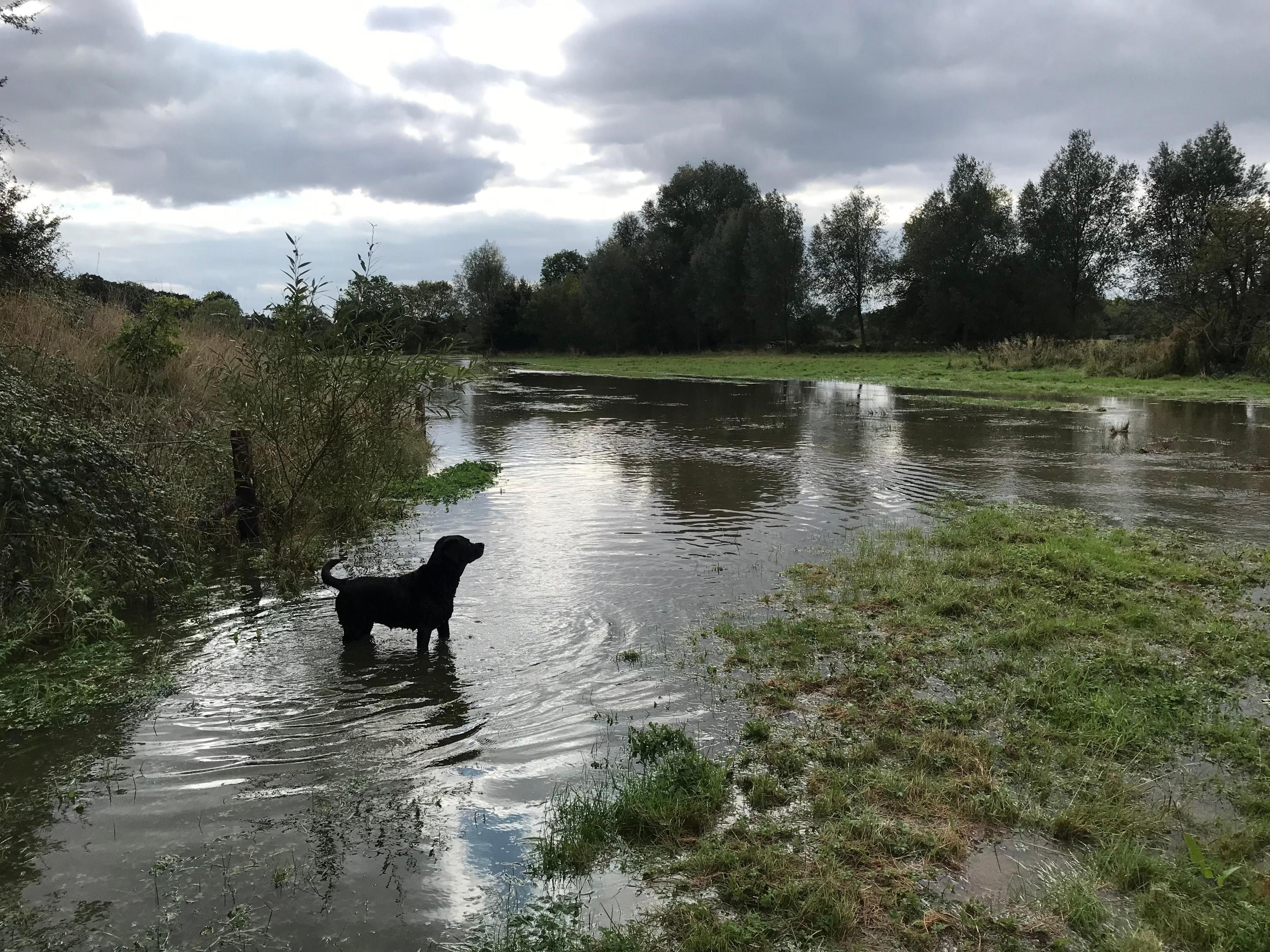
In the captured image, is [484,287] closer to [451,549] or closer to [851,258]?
[851,258]

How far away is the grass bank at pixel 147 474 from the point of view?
6.71 meters

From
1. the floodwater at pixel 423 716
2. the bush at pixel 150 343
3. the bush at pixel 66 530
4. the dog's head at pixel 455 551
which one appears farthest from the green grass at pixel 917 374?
the bush at pixel 66 530

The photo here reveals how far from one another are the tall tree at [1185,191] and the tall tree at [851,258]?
1743 cm

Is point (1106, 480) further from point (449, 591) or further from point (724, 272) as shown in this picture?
point (724, 272)

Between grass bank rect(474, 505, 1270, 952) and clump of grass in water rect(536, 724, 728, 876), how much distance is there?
14 mm

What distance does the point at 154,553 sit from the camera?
27.0ft

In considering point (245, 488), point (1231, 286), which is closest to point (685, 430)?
point (245, 488)

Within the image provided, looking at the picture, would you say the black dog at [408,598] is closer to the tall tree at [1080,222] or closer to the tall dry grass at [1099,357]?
the tall dry grass at [1099,357]

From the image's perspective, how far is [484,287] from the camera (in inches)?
3506

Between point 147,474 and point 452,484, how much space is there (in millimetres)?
6332

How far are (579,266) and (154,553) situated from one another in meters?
111

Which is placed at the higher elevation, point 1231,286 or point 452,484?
point 1231,286

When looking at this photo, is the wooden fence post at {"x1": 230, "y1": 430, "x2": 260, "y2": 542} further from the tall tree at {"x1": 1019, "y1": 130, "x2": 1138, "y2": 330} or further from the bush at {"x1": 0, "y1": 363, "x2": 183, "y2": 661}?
the tall tree at {"x1": 1019, "y1": 130, "x2": 1138, "y2": 330}

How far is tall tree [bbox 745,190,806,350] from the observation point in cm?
6153
